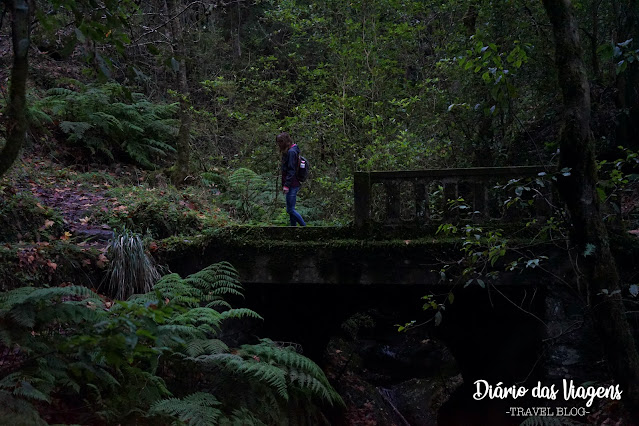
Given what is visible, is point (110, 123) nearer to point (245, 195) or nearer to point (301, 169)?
point (245, 195)

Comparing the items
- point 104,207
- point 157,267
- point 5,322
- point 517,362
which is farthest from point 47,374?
point 517,362

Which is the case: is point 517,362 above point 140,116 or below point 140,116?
below

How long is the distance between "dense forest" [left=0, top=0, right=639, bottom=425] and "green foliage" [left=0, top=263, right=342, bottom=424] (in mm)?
20

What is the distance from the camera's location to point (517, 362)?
7648 mm

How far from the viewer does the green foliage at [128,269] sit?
6.12 meters

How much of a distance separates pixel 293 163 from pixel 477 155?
445 centimetres

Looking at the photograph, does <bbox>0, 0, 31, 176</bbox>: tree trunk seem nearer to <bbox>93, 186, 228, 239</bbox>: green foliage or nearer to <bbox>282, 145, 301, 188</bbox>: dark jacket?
<bbox>93, 186, 228, 239</bbox>: green foliage

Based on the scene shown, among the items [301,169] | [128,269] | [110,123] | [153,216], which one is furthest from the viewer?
[110,123]

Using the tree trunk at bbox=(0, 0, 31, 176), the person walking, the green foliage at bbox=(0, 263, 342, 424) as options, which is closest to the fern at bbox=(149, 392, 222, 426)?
the green foliage at bbox=(0, 263, 342, 424)

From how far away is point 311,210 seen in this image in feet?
36.0

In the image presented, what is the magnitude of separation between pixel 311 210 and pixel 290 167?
10.5 ft

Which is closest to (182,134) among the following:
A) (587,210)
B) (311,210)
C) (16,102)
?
(311,210)

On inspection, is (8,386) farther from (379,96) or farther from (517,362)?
(379,96)

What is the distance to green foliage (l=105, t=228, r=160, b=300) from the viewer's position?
612 centimetres
